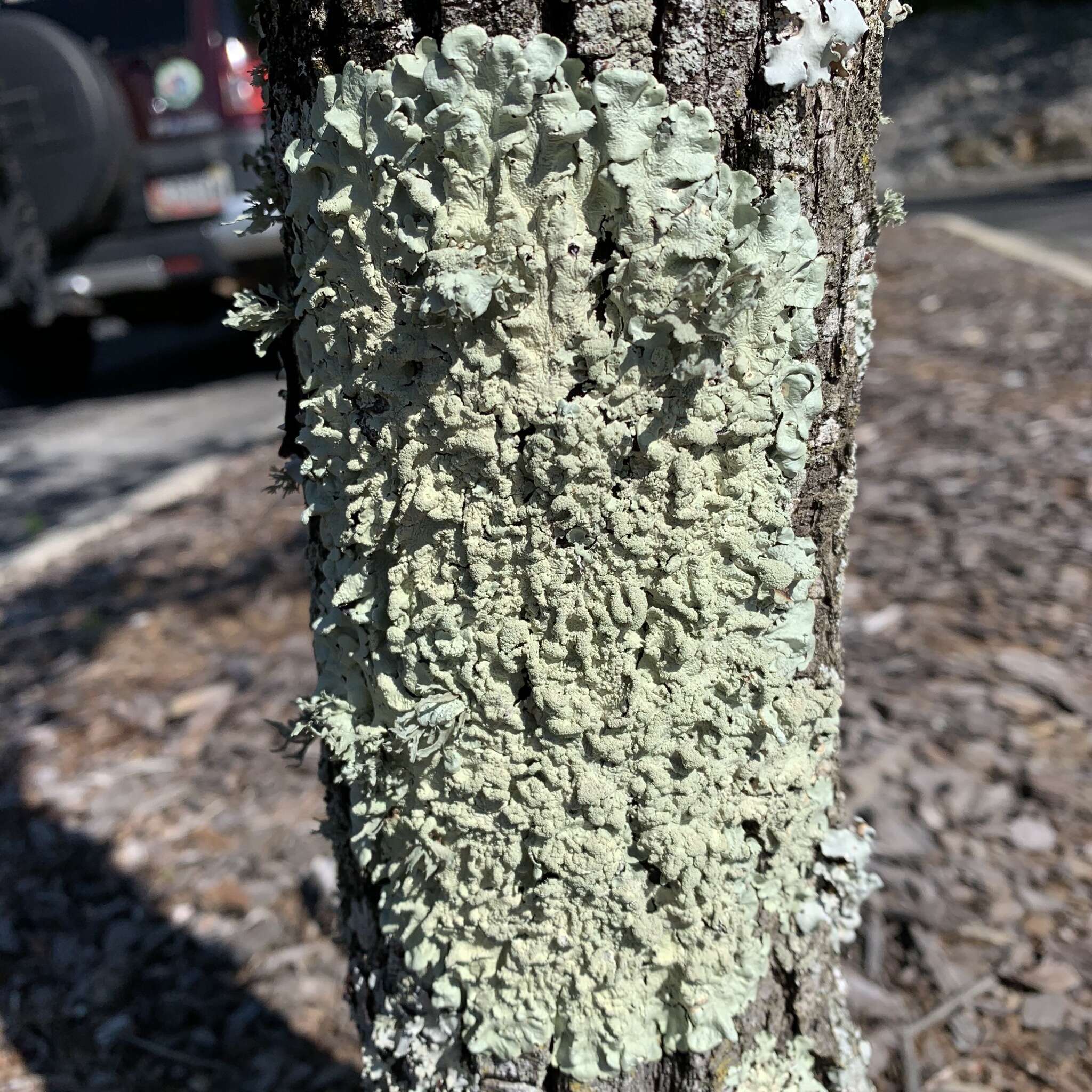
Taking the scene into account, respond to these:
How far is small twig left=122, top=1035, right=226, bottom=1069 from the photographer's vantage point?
5.78 ft

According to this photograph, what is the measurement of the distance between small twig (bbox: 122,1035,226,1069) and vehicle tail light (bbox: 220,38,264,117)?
456cm

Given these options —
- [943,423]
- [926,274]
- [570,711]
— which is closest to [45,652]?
[570,711]

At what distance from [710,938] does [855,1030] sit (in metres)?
0.37

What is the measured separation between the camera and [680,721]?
1015mm

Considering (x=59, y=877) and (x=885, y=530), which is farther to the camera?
(x=885, y=530)

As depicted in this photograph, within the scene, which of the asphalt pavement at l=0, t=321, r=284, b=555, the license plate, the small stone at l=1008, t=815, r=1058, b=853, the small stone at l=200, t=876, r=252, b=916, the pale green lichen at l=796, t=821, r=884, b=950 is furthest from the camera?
the license plate

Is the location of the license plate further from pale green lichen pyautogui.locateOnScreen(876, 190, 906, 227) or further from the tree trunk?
pale green lichen pyautogui.locateOnScreen(876, 190, 906, 227)

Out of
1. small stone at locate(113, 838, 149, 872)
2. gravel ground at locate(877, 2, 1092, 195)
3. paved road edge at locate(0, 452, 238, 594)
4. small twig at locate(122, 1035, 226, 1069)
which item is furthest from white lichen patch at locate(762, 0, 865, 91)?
gravel ground at locate(877, 2, 1092, 195)

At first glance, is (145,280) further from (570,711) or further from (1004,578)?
(570,711)

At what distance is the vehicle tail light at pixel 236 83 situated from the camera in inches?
204

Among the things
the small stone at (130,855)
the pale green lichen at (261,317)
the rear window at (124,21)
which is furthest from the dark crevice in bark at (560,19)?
the rear window at (124,21)

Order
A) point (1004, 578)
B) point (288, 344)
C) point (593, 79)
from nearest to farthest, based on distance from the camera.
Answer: point (593, 79)
point (288, 344)
point (1004, 578)

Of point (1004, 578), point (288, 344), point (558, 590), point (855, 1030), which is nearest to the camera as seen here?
point (558, 590)

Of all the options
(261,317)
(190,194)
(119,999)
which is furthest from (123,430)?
(261,317)
